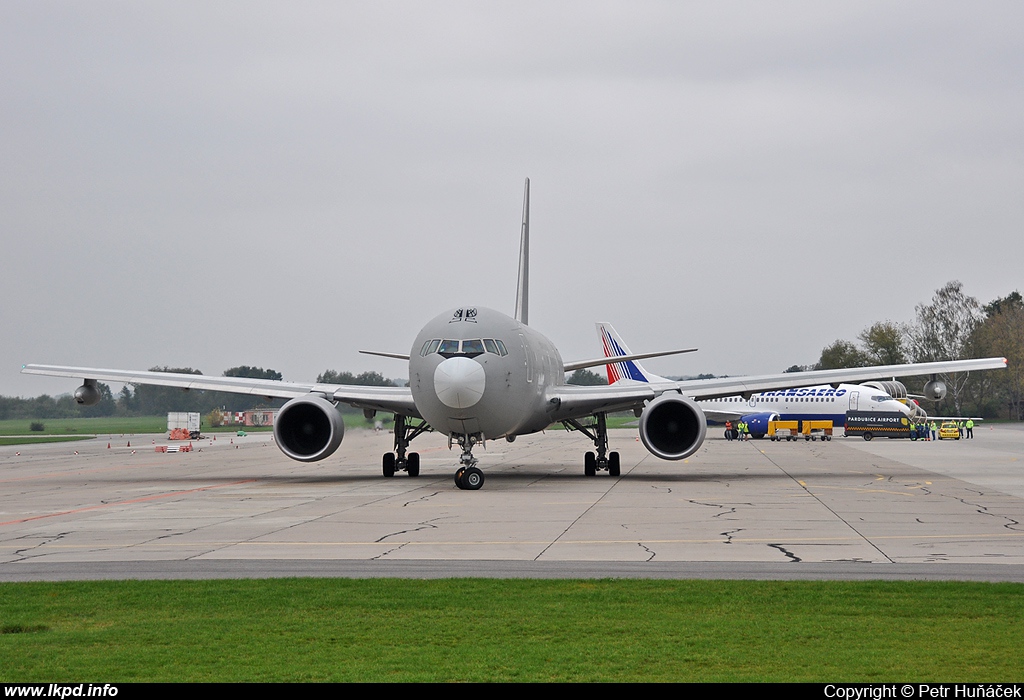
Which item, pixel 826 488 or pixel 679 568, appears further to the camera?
pixel 826 488

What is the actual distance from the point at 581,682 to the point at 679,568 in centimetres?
531

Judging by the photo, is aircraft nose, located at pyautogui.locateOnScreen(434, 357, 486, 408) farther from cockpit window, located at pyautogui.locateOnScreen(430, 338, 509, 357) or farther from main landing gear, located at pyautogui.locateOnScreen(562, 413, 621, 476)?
main landing gear, located at pyautogui.locateOnScreen(562, 413, 621, 476)

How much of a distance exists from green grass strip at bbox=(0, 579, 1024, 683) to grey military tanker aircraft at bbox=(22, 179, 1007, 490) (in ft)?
44.2

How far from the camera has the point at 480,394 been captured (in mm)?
23859

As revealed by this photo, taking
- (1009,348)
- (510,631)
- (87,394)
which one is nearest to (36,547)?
(510,631)

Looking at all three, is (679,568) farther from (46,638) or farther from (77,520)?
(77,520)

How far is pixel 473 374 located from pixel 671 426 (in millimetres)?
6111

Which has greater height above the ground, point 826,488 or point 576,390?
point 576,390

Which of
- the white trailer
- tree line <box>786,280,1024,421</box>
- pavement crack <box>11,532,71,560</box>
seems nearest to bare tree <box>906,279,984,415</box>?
tree line <box>786,280,1024,421</box>

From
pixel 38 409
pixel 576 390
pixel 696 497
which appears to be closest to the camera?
pixel 696 497

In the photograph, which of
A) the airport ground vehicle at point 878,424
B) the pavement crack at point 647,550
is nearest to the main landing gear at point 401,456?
the pavement crack at point 647,550

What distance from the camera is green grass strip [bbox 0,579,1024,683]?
7133mm

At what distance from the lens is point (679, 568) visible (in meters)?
11.9
